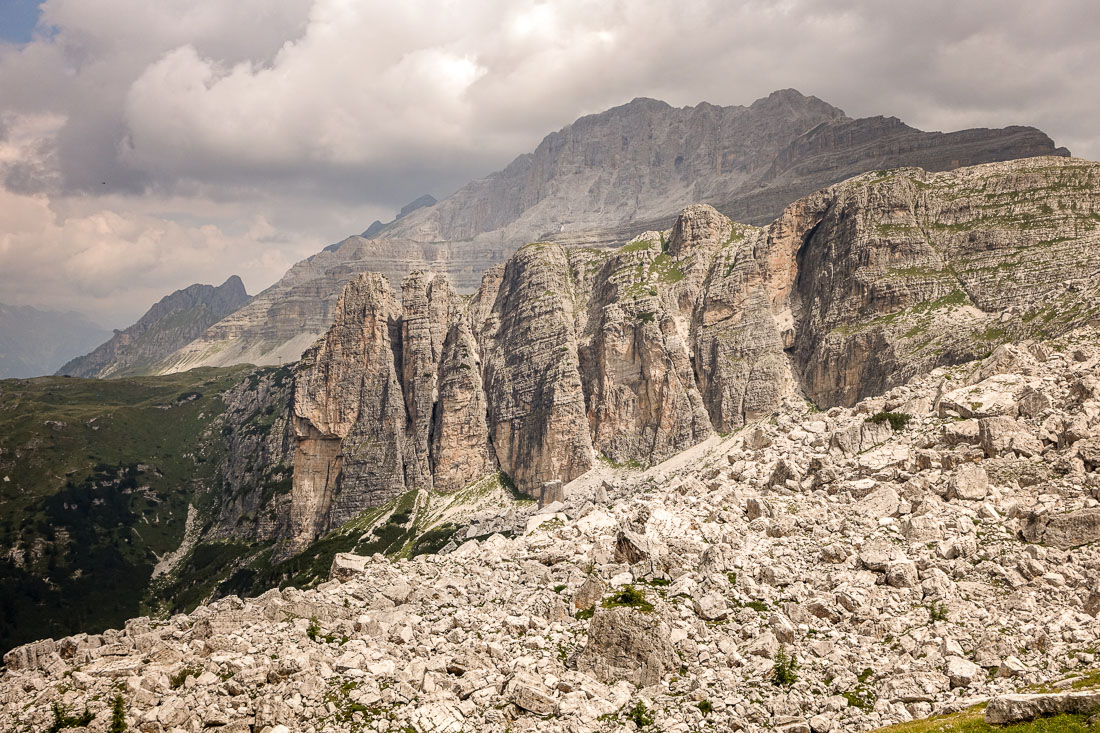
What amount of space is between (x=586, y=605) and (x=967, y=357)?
125316 mm

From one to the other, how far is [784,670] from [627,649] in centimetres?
836

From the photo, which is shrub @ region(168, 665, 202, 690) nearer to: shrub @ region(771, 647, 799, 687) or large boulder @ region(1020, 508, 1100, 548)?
shrub @ region(771, 647, 799, 687)

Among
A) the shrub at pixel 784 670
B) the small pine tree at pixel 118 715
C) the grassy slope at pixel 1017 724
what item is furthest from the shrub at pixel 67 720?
the grassy slope at pixel 1017 724

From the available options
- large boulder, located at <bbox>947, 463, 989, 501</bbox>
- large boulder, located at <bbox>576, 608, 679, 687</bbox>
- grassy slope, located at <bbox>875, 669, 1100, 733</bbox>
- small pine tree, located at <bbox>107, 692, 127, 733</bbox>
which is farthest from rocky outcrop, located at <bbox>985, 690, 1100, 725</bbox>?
small pine tree, located at <bbox>107, 692, 127, 733</bbox>

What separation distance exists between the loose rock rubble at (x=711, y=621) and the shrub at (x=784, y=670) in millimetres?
146

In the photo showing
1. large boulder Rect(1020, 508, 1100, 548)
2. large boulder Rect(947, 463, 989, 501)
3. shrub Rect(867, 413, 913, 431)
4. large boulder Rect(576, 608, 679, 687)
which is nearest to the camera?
large boulder Rect(576, 608, 679, 687)

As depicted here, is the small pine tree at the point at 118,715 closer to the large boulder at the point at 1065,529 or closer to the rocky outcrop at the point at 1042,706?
the rocky outcrop at the point at 1042,706

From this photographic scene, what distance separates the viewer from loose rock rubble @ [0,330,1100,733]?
3206 centimetres

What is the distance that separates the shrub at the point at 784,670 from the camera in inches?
1293

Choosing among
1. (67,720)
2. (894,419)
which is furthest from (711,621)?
(67,720)

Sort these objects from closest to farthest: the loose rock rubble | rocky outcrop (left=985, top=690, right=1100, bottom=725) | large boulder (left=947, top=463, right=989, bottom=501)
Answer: rocky outcrop (left=985, top=690, right=1100, bottom=725), the loose rock rubble, large boulder (left=947, top=463, right=989, bottom=501)

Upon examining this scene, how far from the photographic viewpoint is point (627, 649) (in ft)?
119

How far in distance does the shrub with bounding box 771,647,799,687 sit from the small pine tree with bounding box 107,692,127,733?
3326cm

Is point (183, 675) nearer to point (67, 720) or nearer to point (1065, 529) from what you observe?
point (67, 720)
